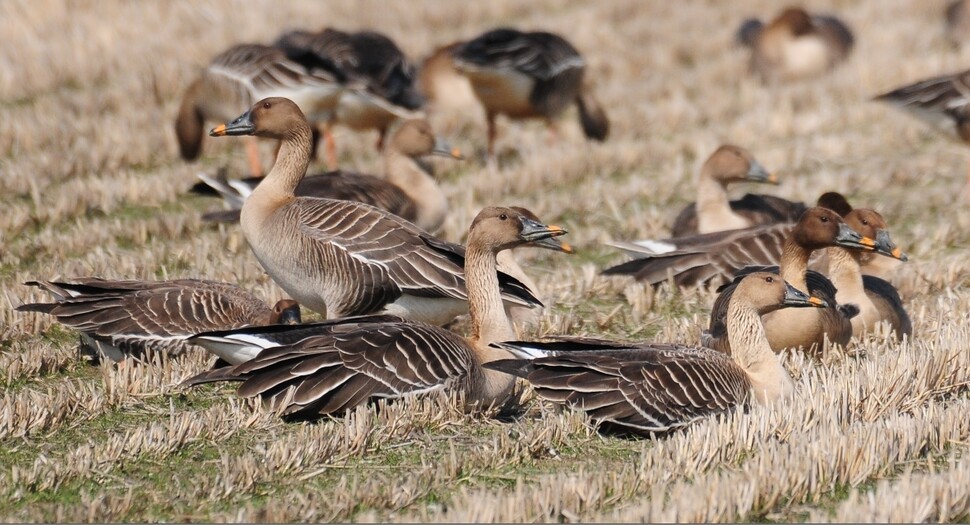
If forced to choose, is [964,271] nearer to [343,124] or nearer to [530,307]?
[530,307]

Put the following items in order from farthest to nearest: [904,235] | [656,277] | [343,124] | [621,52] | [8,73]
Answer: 1. [621,52]
2. [8,73]
3. [343,124]
4. [904,235]
5. [656,277]

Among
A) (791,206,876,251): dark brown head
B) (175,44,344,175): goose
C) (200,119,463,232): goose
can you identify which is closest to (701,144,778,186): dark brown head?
(200,119,463,232): goose

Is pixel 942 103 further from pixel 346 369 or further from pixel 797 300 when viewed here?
pixel 346 369

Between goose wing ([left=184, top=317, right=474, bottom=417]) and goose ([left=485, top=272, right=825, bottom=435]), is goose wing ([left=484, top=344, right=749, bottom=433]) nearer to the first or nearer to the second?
goose ([left=485, top=272, right=825, bottom=435])

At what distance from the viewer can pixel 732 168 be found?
10.5 meters

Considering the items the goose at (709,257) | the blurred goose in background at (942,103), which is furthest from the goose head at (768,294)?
the blurred goose in background at (942,103)

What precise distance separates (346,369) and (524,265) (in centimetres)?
412

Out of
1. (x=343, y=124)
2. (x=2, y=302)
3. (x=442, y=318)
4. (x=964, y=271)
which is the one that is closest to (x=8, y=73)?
(x=343, y=124)

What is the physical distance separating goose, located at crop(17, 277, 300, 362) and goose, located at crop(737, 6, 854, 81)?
12.2 metres

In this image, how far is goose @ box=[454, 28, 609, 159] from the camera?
46.1ft

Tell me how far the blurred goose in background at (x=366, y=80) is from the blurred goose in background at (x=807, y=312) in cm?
621

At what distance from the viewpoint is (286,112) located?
27.8 ft

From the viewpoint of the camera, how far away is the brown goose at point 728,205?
1044 centimetres

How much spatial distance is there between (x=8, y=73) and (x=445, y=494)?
39.9 feet
